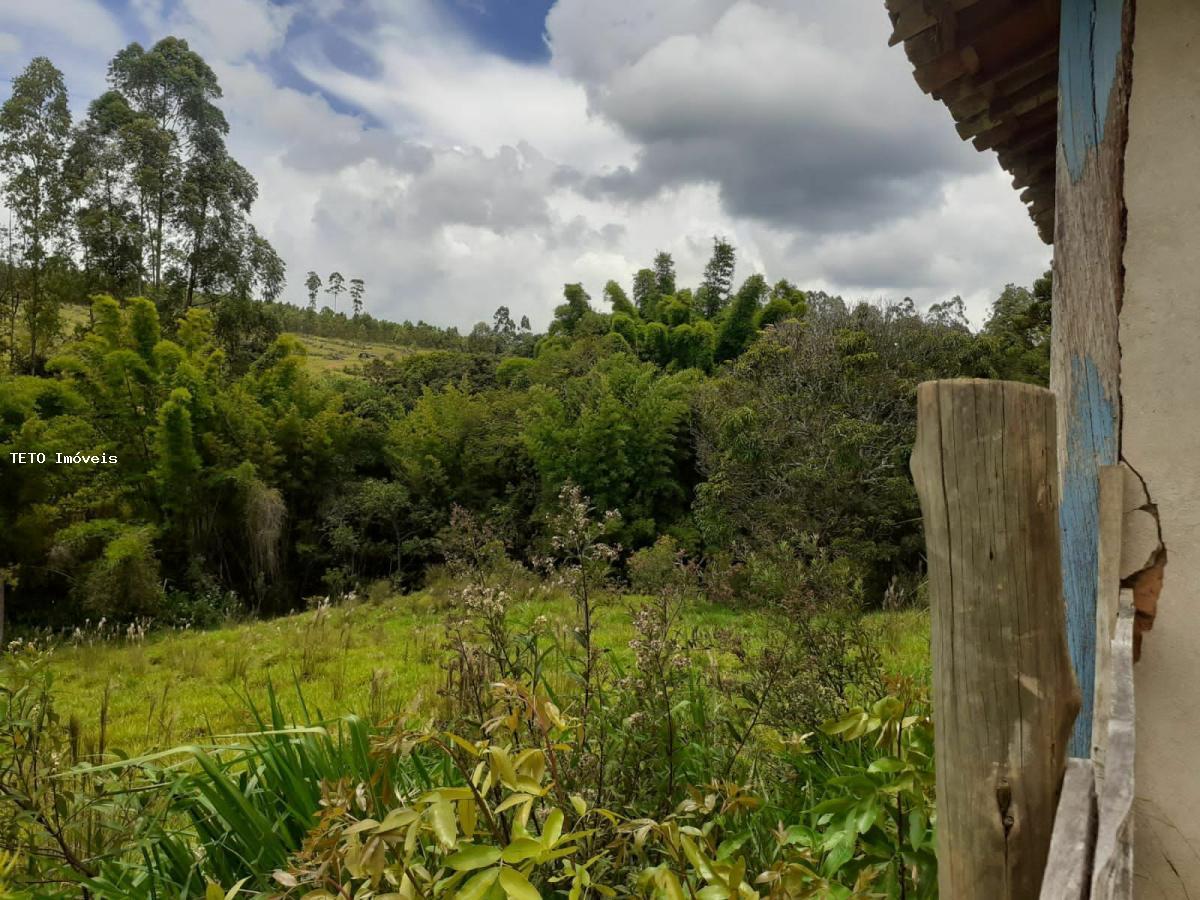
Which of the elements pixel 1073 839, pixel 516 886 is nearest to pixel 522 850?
pixel 516 886

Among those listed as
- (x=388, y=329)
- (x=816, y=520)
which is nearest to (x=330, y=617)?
(x=816, y=520)

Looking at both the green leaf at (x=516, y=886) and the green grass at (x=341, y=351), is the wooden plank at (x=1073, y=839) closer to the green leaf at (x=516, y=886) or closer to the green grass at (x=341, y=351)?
the green leaf at (x=516, y=886)

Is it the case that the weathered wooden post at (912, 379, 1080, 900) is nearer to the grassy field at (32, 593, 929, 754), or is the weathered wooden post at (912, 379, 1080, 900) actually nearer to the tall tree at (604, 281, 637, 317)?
the grassy field at (32, 593, 929, 754)

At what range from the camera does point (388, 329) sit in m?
48.0

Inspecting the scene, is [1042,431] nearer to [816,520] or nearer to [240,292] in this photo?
[816,520]

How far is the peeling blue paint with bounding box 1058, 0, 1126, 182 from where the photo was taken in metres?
1.69

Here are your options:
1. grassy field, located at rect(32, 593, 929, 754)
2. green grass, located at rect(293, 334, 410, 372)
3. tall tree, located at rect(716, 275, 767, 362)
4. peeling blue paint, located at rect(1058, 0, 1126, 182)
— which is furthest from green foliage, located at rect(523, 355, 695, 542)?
green grass, located at rect(293, 334, 410, 372)

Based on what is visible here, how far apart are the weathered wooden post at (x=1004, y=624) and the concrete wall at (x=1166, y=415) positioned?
0.91 m

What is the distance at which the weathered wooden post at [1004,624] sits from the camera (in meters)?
0.89

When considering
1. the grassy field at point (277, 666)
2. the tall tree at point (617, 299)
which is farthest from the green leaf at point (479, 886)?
the tall tree at point (617, 299)

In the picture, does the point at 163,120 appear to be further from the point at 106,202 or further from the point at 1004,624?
the point at 1004,624

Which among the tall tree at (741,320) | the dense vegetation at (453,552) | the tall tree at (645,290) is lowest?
the dense vegetation at (453,552)

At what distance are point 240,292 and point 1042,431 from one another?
20547mm

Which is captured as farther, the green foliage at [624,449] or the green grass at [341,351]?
the green grass at [341,351]
